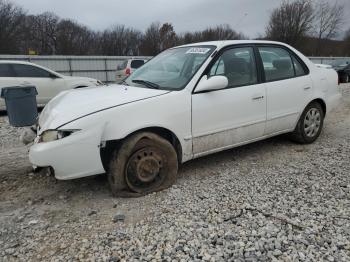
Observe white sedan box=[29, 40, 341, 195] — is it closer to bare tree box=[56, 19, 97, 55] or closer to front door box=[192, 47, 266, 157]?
front door box=[192, 47, 266, 157]

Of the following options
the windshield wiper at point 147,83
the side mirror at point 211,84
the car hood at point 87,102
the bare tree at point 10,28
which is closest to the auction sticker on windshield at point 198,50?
the side mirror at point 211,84

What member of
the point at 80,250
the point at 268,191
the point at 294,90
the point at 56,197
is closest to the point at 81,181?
the point at 56,197

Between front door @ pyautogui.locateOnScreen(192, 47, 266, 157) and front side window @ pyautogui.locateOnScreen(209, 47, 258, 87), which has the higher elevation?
front side window @ pyautogui.locateOnScreen(209, 47, 258, 87)

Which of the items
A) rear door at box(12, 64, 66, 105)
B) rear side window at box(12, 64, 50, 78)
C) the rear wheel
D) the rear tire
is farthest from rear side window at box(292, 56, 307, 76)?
rear side window at box(12, 64, 50, 78)

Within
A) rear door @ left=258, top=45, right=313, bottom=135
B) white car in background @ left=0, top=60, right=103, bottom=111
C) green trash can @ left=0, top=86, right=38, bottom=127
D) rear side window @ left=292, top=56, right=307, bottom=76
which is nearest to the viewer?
rear door @ left=258, top=45, right=313, bottom=135

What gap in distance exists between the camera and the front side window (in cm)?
394

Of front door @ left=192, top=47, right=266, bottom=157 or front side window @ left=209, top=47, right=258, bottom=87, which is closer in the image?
front door @ left=192, top=47, right=266, bottom=157

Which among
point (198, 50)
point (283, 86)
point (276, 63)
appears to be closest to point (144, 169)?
point (198, 50)

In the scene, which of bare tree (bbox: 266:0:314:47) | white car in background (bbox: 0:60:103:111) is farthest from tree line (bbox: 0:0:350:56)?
white car in background (bbox: 0:60:103:111)

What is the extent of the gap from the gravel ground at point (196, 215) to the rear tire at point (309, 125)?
583 mm

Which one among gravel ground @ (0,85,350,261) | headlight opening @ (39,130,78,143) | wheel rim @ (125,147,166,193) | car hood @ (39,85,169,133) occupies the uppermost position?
car hood @ (39,85,169,133)

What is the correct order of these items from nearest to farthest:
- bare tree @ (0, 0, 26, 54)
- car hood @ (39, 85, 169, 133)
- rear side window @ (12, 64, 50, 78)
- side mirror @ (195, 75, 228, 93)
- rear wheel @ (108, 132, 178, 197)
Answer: car hood @ (39, 85, 169, 133) < rear wheel @ (108, 132, 178, 197) < side mirror @ (195, 75, 228, 93) < rear side window @ (12, 64, 50, 78) < bare tree @ (0, 0, 26, 54)

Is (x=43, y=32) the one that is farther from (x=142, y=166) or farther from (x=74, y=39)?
(x=142, y=166)

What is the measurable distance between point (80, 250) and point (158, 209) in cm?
87
